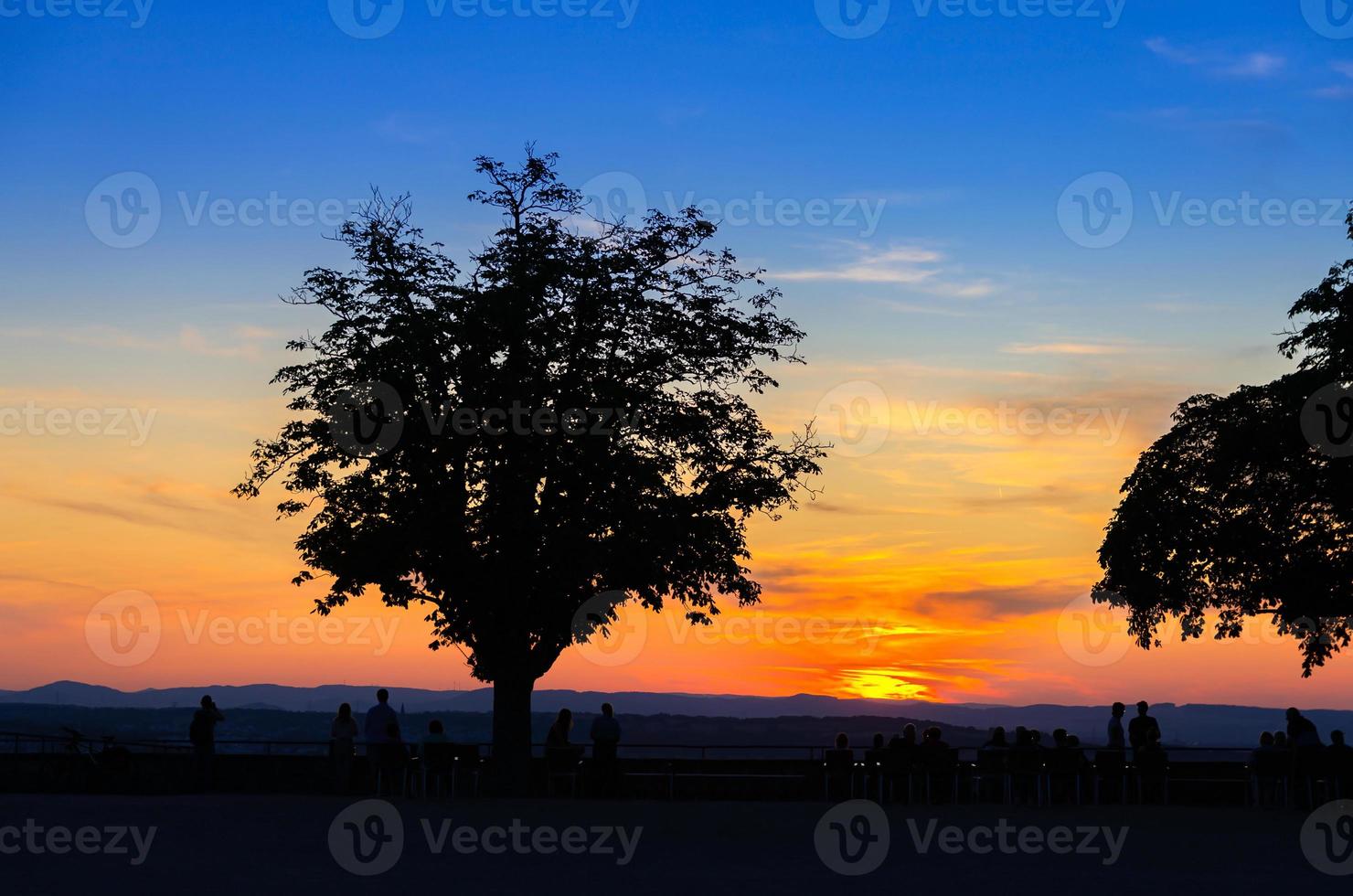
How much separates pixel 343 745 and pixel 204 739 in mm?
2710

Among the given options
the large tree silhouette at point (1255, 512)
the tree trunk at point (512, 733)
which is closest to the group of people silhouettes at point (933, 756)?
the tree trunk at point (512, 733)

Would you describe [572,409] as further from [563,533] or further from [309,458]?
[309,458]

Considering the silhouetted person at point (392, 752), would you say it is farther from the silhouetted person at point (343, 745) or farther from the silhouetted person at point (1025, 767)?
the silhouetted person at point (1025, 767)

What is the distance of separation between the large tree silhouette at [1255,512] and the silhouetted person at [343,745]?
19.8 meters

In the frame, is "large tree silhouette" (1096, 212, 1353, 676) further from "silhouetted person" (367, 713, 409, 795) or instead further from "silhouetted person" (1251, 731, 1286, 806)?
"silhouetted person" (367, 713, 409, 795)

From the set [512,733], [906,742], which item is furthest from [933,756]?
[512,733]

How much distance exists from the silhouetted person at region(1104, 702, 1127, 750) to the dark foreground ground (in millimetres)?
2995

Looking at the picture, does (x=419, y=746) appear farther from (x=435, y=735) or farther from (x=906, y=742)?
(x=906, y=742)

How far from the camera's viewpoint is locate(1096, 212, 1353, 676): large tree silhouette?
3553 centimetres

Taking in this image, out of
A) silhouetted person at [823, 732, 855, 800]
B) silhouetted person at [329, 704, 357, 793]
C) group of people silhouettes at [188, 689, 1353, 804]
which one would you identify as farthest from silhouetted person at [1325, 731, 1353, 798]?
silhouetted person at [329, 704, 357, 793]

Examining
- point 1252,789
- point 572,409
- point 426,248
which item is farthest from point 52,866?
point 1252,789

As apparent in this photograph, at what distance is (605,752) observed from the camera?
28250mm

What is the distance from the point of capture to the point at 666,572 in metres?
30.5

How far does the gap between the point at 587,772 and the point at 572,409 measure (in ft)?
22.5
